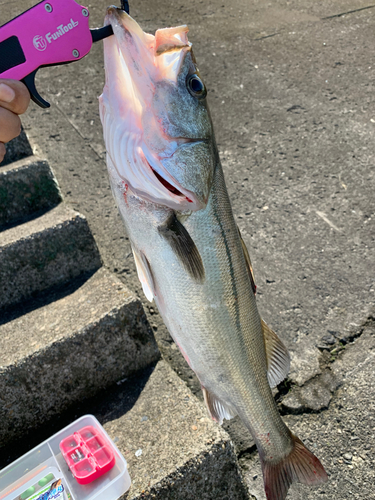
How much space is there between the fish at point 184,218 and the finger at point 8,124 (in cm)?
31

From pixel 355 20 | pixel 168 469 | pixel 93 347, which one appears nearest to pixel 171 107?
pixel 93 347

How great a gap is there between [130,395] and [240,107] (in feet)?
11.8

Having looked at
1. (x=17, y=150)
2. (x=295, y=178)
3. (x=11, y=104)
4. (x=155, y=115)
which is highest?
(x=11, y=104)

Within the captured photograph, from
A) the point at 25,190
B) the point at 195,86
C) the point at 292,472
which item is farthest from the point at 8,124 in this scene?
the point at 292,472

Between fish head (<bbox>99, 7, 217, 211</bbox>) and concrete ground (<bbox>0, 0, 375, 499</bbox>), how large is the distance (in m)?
1.51

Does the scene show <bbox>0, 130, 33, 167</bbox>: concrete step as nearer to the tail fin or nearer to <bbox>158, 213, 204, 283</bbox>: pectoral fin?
<bbox>158, 213, 204, 283</bbox>: pectoral fin

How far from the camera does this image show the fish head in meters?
1.33

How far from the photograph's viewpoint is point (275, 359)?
1756 mm

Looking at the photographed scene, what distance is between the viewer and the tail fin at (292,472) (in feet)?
5.55

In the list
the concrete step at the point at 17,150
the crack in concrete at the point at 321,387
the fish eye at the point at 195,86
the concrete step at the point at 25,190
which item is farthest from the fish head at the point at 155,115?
the concrete step at the point at 17,150

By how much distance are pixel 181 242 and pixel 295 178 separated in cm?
271

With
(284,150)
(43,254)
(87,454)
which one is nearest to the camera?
(87,454)

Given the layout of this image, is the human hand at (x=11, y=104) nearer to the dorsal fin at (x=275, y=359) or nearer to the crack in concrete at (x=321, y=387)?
the dorsal fin at (x=275, y=359)

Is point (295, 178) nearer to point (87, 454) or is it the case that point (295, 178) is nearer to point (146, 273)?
point (146, 273)
